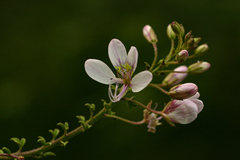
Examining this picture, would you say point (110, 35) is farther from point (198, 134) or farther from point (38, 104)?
point (198, 134)

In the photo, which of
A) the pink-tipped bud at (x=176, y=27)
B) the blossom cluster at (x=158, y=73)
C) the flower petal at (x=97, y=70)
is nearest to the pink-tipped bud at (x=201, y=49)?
the blossom cluster at (x=158, y=73)

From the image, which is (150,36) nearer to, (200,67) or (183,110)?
(200,67)

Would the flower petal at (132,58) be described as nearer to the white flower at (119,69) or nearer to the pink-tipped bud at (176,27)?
the white flower at (119,69)

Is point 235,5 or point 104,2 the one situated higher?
point 104,2

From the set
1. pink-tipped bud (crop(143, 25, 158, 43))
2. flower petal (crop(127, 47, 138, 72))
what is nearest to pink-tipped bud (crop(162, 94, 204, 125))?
flower petal (crop(127, 47, 138, 72))

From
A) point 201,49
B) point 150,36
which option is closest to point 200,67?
point 201,49

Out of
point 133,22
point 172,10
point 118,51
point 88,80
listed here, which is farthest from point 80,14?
point 118,51
